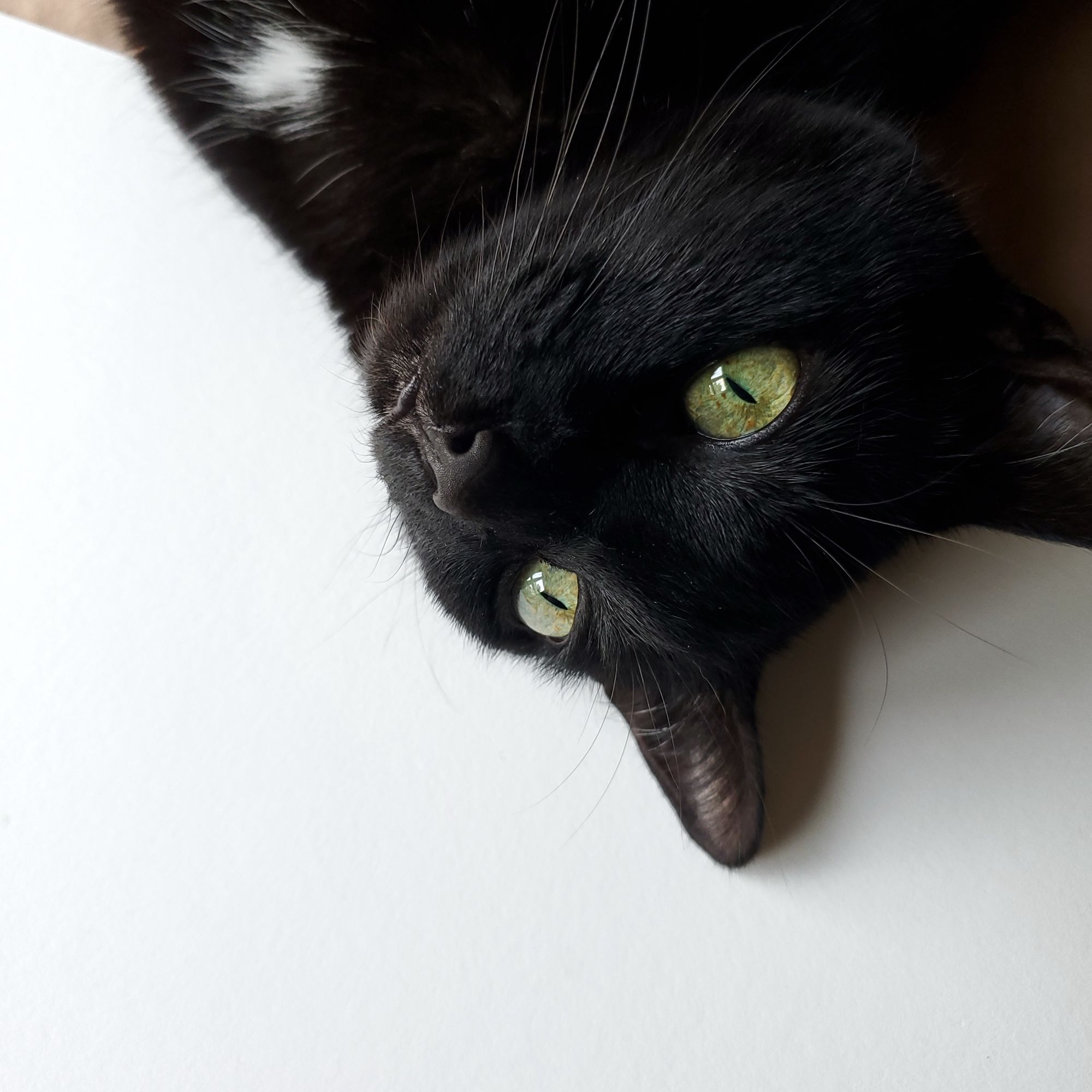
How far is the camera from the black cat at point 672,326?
0.48m

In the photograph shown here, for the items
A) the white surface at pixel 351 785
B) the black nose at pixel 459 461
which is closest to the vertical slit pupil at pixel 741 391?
the black nose at pixel 459 461

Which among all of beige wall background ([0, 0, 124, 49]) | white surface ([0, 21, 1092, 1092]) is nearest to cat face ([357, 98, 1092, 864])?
white surface ([0, 21, 1092, 1092])

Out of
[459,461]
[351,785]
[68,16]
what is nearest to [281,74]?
[68,16]

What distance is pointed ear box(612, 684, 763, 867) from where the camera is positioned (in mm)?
637

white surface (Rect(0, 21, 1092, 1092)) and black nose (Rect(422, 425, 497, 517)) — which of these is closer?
black nose (Rect(422, 425, 497, 517))

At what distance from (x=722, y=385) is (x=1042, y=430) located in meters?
0.23

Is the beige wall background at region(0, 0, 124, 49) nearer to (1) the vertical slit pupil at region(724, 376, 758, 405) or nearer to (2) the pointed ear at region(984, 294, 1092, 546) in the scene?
(1) the vertical slit pupil at region(724, 376, 758, 405)

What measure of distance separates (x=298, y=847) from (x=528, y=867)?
0.72 feet

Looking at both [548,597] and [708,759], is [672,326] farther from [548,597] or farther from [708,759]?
[708,759]

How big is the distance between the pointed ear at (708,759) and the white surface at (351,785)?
0.24 ft

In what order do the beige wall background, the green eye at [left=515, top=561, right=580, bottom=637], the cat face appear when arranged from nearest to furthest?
the cat face → the green eye at [left=515, top=561, right=580, bottom=637] → the beige wall background

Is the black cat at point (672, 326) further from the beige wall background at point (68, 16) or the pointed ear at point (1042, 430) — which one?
the beige wall background at point (68, 16)

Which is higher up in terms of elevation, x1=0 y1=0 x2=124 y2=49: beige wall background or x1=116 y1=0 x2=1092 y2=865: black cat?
x1=0 y1=0 x2=124 y2=49: beige wall background

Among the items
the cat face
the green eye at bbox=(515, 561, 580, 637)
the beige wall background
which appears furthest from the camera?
the beige wall background
